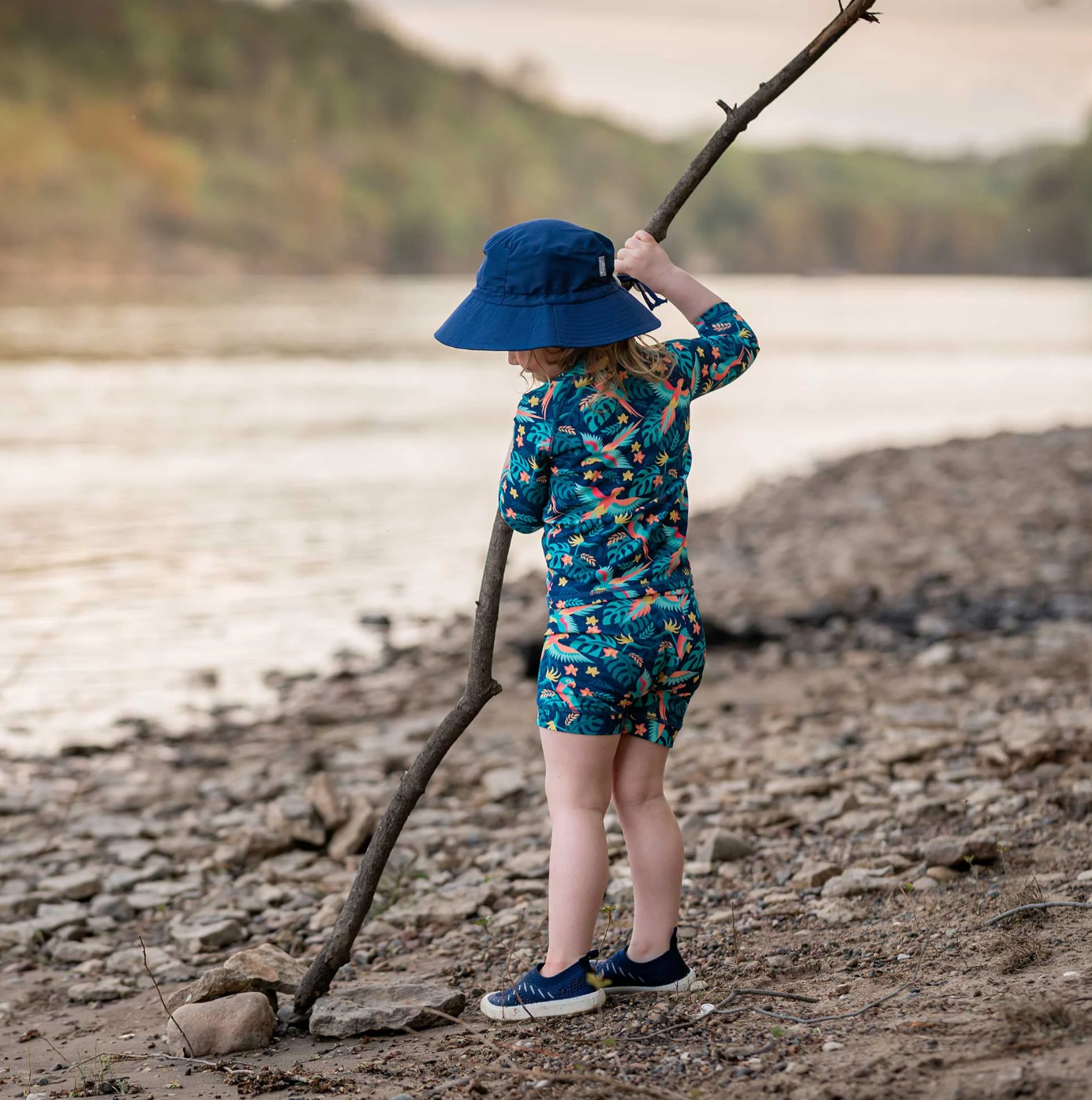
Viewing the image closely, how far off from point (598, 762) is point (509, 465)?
29.5 inches

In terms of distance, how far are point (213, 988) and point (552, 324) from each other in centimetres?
205

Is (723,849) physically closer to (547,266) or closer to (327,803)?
(327,803)

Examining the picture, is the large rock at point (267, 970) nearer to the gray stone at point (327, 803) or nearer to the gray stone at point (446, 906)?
the gray stone at point (446, 906)

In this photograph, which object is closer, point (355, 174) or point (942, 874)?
point (942, 874)

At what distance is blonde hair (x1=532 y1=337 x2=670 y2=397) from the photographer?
126 inches

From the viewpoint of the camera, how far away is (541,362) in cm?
323

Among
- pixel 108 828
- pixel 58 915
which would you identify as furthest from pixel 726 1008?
pixel 108 828

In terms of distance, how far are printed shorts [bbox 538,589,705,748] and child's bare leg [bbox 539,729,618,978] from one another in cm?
7

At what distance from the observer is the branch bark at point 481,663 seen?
138 inches

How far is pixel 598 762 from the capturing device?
332 centimetres

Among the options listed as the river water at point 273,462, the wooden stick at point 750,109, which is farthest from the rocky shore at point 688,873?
the wooden stick at point 750,109

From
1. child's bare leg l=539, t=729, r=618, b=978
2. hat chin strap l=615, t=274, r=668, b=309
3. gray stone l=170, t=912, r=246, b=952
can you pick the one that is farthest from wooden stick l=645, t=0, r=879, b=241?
gray stone l=170, t=912, r=246, b=952

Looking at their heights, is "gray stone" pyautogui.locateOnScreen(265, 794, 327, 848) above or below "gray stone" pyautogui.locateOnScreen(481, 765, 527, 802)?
below

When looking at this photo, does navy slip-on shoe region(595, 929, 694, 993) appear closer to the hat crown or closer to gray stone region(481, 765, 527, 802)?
the hat crown
